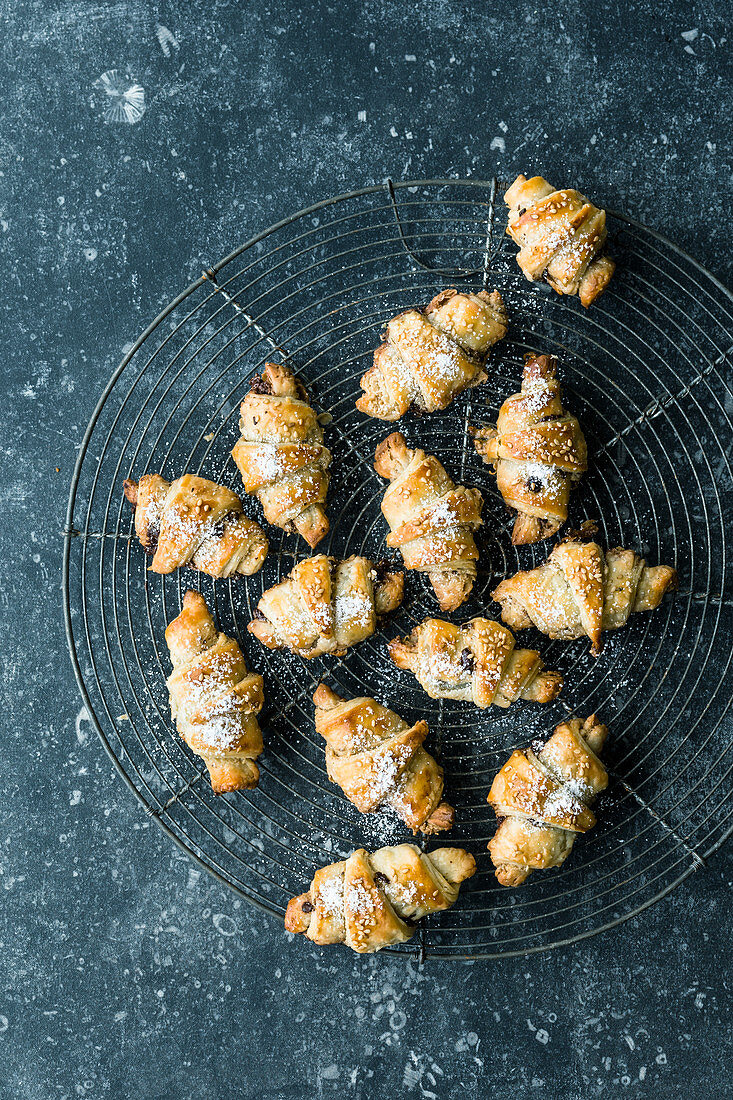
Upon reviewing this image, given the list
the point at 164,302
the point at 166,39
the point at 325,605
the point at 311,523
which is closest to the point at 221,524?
the point at 311,523

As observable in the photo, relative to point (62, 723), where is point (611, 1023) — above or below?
below

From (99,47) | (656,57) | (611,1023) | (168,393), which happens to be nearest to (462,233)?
(656,57)

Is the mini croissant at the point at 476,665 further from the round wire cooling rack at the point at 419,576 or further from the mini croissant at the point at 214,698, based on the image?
the mini croissant at the point at 214,698

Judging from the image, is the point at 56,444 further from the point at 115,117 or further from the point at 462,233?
the point at 462,233

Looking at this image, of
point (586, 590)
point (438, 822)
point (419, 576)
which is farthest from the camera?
point (419, 576)

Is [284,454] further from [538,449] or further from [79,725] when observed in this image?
[79,725]

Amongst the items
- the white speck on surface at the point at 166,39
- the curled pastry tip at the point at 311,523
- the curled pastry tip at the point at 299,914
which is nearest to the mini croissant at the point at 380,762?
the curled pastry tip at the point at 299,914

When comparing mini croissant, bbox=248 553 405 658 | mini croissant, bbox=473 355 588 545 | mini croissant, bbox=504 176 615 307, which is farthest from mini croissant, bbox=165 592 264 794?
mini croissant, bbox=504 176 615 307
